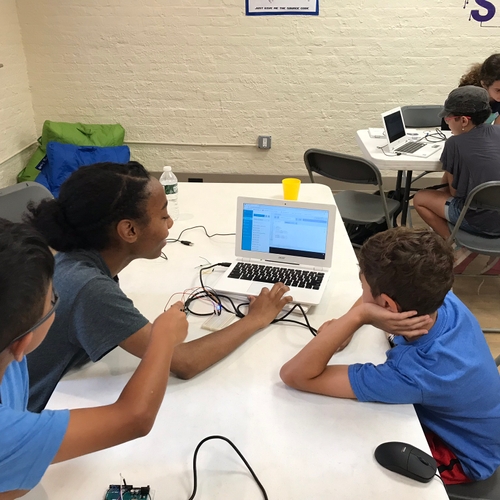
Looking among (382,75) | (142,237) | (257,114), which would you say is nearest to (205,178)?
(257,114)

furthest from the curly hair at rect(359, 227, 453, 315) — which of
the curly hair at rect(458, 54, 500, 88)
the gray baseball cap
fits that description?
the curly hair at rect(458, 54, 500, 88)

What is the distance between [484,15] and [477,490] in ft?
12.2

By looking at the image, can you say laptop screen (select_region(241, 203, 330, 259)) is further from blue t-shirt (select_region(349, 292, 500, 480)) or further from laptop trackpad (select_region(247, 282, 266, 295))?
blue t-shirt (select_region(349, 292, 500, 480))

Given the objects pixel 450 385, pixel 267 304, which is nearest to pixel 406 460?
pixel 450 385

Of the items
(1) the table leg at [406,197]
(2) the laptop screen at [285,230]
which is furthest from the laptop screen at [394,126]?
(2) the laptop screen at [285,230]

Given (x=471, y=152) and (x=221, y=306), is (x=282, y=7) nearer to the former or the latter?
(x=471, y=152)

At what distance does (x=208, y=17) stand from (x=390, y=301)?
3.39 m

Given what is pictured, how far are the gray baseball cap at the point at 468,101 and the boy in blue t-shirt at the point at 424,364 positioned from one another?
1775 millimetres

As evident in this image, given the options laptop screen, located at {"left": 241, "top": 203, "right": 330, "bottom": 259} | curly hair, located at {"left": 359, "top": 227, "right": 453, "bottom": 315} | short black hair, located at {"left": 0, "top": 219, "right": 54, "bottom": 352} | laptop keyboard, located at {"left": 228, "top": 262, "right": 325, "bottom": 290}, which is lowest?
laptop keyboard, located at {"left": 228, "top": 262, "right": 325, "bottom": 290}

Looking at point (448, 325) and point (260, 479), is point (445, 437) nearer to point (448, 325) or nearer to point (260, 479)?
point (448, 325)

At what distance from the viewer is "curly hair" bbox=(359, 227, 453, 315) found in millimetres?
1032

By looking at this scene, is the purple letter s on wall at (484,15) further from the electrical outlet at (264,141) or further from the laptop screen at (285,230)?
the laptop screen at (285,230)

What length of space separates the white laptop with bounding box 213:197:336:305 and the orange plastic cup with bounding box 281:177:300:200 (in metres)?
0.61

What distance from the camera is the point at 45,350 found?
1.12 meters
